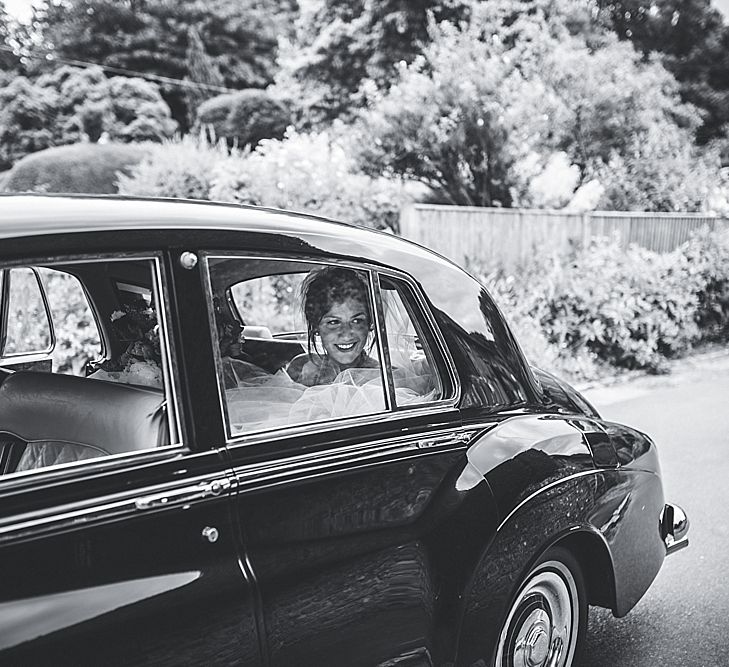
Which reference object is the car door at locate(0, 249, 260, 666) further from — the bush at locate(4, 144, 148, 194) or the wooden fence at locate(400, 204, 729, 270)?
the bush at locate(4, 144, 148, 194)

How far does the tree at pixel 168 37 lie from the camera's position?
3488 centimetres

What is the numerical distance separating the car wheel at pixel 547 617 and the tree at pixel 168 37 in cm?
3404

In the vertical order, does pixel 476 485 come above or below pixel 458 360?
below

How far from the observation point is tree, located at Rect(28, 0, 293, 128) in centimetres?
3488

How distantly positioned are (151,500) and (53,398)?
76 centimetres

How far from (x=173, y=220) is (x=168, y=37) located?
37.1m

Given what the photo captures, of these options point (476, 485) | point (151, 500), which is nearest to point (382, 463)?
point (476, 485)

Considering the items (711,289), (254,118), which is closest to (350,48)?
(254,118)

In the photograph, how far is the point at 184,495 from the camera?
1.76 meters

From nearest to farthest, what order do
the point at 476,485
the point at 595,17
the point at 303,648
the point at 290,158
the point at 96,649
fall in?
the point at 96,649, the point at 303,648, the point at 476,485, the point at 290,158, the point at 595,17

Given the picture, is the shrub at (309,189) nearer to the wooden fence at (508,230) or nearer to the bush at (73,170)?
the wooden fence at (508,230)

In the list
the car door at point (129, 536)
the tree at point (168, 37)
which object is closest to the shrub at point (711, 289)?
the car door at point (129, 536)

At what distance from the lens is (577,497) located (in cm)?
265

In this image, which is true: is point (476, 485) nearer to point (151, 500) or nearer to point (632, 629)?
point (151, 500)
